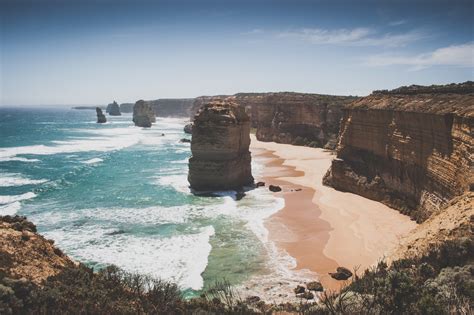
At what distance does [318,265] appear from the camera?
67.0 ft

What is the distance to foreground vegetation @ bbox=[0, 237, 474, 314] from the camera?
9.34 meters

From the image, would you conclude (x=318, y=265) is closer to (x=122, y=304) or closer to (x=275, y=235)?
(x=275, y=235)

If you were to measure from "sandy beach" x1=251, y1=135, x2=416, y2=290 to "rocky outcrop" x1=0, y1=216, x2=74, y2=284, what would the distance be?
1204 cm

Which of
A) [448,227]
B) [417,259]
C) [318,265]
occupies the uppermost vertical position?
[448,227]

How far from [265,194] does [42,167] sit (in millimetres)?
31929

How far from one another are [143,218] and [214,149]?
10.3 metres

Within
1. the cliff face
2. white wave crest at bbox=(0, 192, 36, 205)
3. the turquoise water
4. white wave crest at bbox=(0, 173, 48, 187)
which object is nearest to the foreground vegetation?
the turquoise water

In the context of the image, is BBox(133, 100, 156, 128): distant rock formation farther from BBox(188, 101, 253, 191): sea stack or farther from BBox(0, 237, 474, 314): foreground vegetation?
BBox(0, 237, 474, 314): foreground vegetation

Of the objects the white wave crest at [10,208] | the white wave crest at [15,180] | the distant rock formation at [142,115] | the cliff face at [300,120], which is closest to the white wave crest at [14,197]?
the white wave crest at [10,208]

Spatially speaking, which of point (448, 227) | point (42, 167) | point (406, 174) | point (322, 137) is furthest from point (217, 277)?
point (322, 137)

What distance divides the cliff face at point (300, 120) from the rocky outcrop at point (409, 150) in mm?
33170

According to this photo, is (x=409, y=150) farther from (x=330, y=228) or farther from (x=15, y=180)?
(x=15, y=180)

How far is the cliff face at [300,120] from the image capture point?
71.9m

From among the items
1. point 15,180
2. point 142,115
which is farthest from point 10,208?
point 142,115
